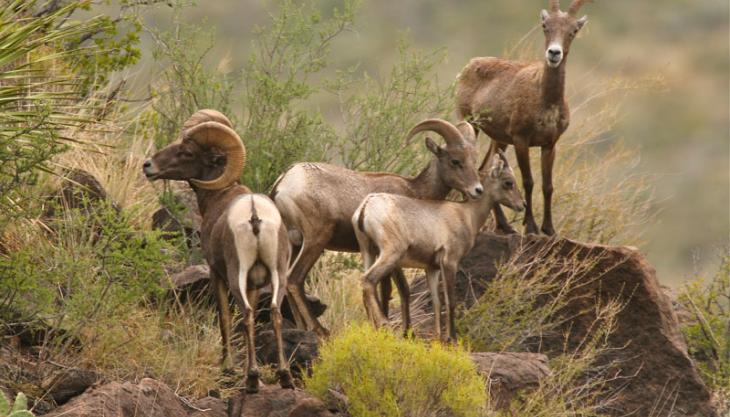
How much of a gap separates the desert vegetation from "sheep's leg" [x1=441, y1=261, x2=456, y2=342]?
0.74ft

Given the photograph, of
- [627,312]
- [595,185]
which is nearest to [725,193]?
[595,185]

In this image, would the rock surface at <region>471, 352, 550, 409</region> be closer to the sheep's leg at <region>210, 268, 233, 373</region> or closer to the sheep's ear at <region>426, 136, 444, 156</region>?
the sheep's ear at <region>426, 136, 444, 156</region>

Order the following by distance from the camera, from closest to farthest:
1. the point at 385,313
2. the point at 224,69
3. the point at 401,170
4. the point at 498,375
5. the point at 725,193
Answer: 1. the point at 498,375
2. the point at 385,313
3. the point at 401,170
4. the point at 224,69
5. the point at 725,193

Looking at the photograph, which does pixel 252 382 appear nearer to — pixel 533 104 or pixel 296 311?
pixel 296 311

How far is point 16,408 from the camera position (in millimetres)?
9352

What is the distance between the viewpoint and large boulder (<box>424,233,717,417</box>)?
1276 centimetres

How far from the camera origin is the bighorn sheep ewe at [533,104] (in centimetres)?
1301

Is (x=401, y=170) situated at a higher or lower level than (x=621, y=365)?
higher

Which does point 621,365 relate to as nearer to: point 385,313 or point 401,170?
point 385,313

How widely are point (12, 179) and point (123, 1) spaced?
122 inches

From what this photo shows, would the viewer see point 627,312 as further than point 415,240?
Yes

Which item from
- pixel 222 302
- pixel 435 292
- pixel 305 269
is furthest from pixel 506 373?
pixel 222 302

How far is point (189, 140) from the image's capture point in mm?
11695

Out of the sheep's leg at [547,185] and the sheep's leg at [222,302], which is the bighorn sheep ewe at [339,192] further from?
the sheep's leg at [547,185]
